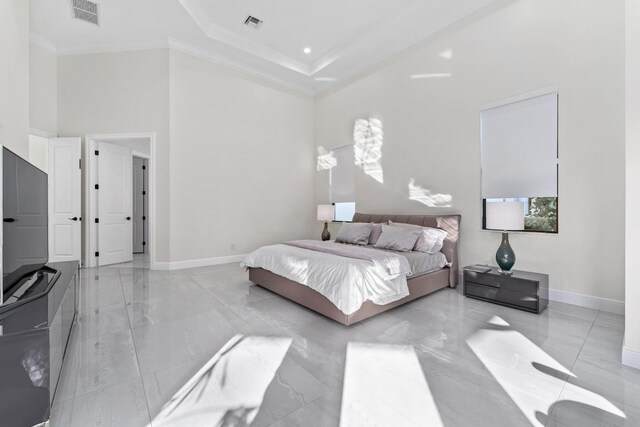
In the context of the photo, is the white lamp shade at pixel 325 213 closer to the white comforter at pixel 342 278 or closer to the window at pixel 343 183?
the window at pixel 343 183

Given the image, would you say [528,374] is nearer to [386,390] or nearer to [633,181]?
[386,390]

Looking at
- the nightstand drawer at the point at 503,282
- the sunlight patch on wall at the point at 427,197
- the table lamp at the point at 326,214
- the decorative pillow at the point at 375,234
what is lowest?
the nightstand drawer at the point at 503,282

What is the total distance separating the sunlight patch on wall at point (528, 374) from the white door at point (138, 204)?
7367 millimetres

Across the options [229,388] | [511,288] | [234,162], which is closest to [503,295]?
[511,288]

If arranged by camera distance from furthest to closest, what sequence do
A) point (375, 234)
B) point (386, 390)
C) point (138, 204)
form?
point (138, 204) < point (375, 234) < point (386, 390)

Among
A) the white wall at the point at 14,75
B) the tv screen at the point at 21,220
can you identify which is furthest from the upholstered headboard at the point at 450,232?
the white wall at the point at 14,75

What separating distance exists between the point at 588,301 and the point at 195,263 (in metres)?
5.54

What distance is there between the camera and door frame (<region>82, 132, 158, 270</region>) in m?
4.94

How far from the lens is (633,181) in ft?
6.22

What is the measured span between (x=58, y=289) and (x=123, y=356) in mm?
660

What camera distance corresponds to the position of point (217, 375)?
1.84 meters

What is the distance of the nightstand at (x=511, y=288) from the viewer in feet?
9.67

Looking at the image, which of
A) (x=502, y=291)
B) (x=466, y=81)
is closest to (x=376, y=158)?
(x=466, y=81)

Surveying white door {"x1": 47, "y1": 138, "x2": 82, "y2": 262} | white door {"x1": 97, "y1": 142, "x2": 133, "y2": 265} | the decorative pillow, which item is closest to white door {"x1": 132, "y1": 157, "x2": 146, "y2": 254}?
white door {"x1": 97, "y1": 142, "x2": 133, "y2": 265}
